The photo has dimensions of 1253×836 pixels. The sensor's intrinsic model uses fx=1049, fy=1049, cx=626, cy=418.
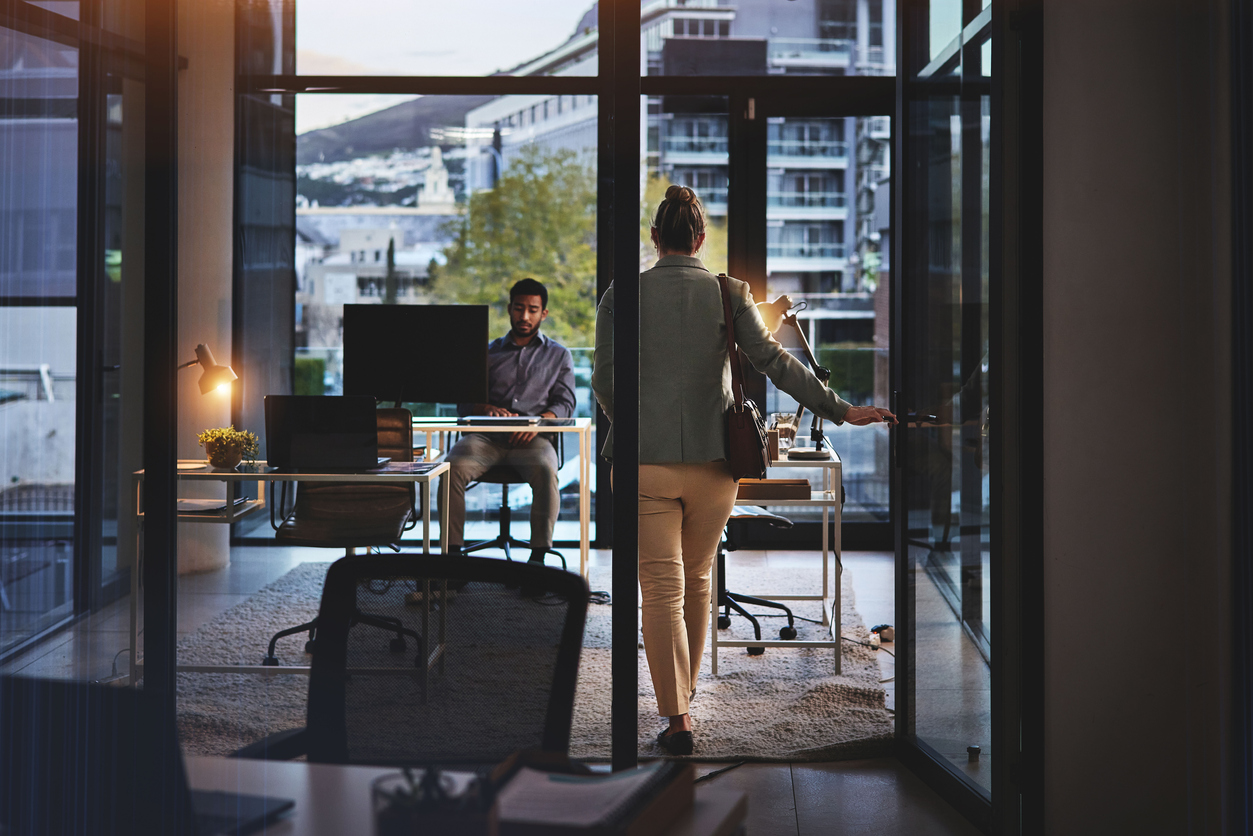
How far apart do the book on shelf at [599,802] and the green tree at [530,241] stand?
3800 mm

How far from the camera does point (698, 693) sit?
371 cm

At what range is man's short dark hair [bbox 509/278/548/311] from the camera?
4941 mm

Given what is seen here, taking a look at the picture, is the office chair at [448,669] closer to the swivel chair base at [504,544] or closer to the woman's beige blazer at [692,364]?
the swivel chair base at [504,544]

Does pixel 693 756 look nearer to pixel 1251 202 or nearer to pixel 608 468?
pixel 608 468

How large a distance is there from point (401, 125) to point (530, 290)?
4.33 feet

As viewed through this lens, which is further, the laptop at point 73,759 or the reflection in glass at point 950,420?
the reflection in glass at point 950,420

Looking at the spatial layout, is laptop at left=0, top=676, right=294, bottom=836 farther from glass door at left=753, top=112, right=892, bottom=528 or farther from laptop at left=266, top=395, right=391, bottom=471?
glass door at left=753, top=112, right=892, bottom=528

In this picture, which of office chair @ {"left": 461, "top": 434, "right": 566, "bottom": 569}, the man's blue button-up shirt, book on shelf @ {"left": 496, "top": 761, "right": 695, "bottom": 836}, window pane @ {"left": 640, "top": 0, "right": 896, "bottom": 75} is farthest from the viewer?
window pane @ {"left": 640, "top": 0, "right": 896, "bottom": 75}

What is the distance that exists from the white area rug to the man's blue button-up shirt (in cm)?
109

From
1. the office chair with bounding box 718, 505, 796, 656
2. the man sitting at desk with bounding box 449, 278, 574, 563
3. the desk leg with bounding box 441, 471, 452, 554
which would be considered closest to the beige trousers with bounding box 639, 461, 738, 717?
the man sitting at desk with bounding box 449, 278, 574, 563

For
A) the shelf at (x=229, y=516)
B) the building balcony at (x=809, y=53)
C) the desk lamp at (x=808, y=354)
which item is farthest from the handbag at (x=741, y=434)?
the building balcony at (x=809, y=53)

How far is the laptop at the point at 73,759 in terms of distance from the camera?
1.95 metres

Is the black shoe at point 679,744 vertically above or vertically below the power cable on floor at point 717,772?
above

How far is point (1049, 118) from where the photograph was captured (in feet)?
8.25
